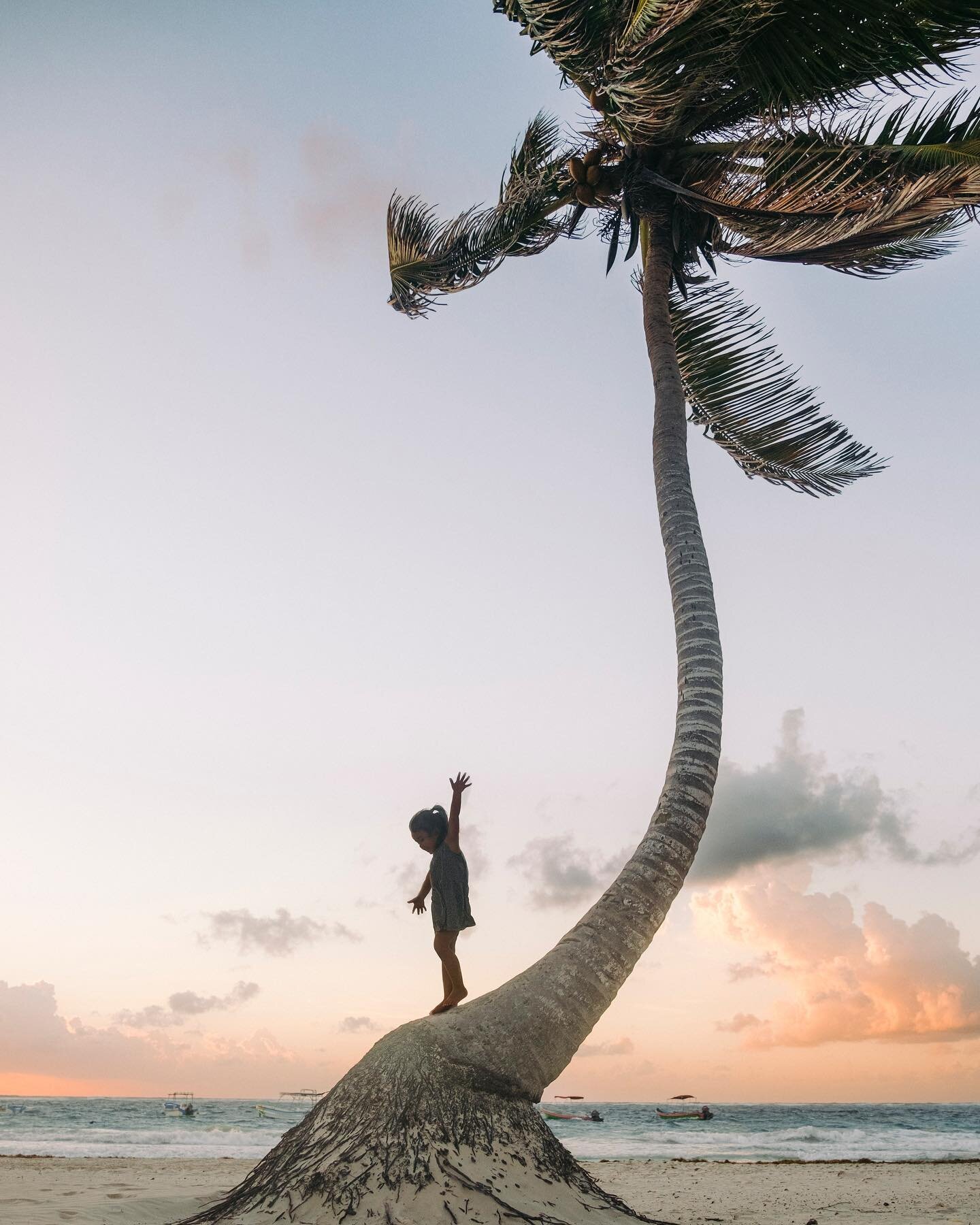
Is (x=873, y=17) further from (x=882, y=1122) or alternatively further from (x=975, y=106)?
(x=882, y=1122)

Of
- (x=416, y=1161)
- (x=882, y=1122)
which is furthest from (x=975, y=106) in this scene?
(x=882, y=1122)

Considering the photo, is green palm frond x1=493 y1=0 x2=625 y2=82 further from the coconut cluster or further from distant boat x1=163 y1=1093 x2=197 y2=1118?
distant boat x1=163 y1=1093 x2=197 y2=1118

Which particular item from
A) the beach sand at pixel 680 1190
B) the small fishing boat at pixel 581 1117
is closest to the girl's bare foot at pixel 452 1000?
the beach sand at pixel 680 1190

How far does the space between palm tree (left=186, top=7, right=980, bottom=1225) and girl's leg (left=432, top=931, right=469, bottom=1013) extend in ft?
1.65

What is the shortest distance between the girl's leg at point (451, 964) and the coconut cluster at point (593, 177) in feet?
24.8

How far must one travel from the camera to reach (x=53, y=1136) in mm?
30641

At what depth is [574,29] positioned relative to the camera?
793 cm

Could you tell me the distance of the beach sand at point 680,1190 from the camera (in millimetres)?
7660

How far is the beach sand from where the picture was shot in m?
7.66

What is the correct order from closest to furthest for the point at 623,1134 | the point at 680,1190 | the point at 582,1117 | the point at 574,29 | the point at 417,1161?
1. the point at 417,1161
2. the point at 574,29
3. the point at 680,1190
4. the point at 623,1134
5. the point at 582,1117

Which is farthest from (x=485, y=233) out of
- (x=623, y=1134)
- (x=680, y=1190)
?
(x=623, y=1134)

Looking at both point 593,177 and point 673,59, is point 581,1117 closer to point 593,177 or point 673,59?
point 593,177

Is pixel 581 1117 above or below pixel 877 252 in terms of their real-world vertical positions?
below

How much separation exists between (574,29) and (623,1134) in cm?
3578
